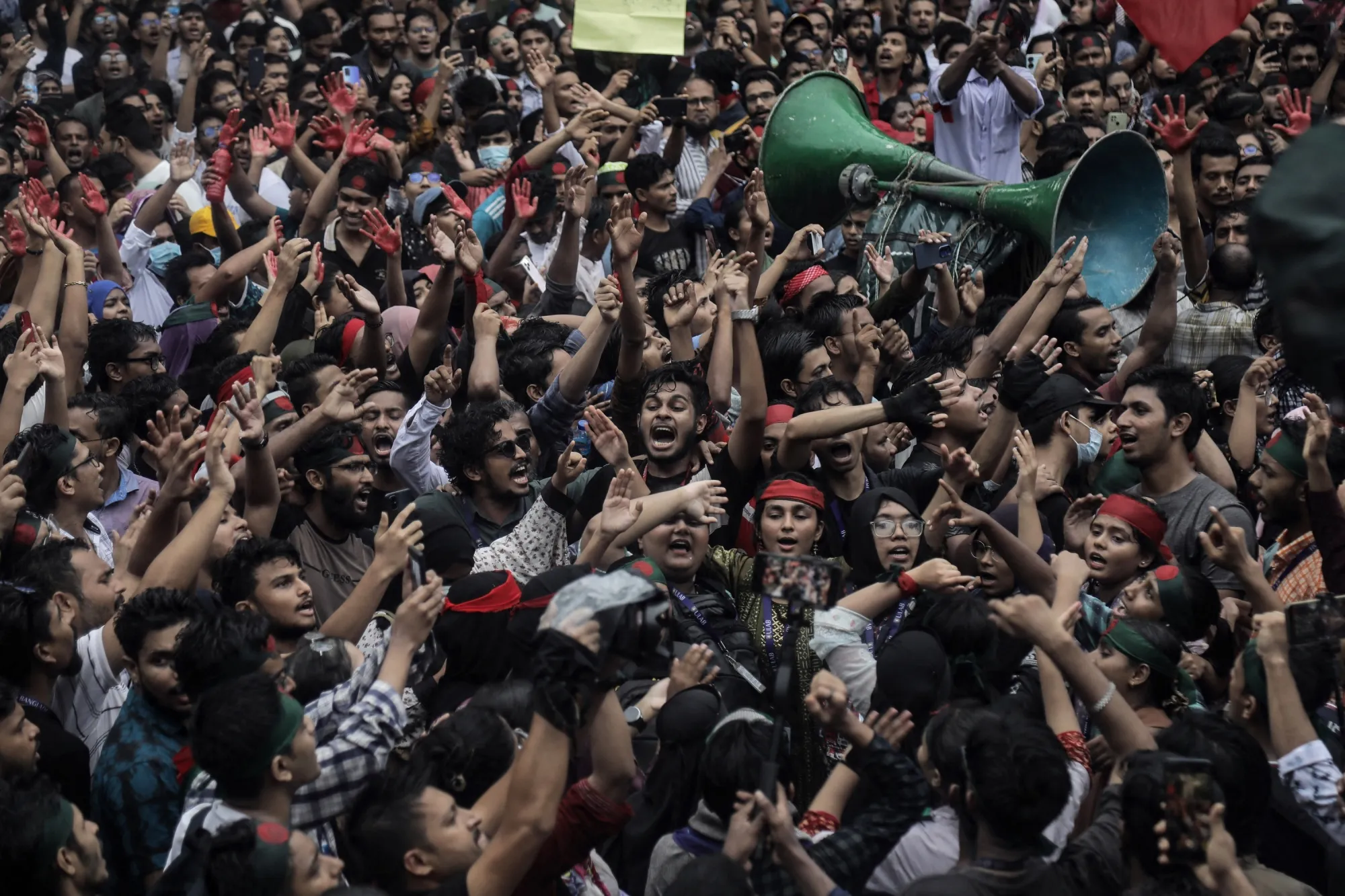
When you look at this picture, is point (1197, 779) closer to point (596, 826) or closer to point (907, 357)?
point (596, 826)

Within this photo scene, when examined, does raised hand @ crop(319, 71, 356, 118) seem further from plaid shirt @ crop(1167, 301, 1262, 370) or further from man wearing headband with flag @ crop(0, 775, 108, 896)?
man wearing headband with flag @ crop(0, 775, 108, 896)

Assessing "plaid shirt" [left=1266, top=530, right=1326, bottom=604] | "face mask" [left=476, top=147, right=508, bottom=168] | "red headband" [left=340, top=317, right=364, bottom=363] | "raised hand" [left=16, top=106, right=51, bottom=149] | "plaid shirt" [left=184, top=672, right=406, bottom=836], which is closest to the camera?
"plaid shirt" [left=184, top=672, right=406, bottom=836]

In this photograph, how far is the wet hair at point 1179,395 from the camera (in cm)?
562

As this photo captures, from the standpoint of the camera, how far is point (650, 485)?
5504mm

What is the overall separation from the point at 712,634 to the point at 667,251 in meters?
4.14

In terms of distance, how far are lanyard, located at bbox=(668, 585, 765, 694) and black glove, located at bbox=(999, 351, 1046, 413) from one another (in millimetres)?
1462

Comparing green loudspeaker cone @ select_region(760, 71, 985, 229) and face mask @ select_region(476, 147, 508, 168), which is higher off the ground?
green loudspeaker cone @ select_region(760, 71, 985, 229)

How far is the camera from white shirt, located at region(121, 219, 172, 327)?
8406mm

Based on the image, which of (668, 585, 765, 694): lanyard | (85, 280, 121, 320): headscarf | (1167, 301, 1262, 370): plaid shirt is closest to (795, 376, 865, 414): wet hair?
(668, 585, 765, 694): lanyard

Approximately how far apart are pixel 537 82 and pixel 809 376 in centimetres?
425

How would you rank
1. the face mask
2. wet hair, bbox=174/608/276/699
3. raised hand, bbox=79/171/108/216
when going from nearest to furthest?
wet hair, bbox=174/608/276/699, raised hand, bbox=79/171/108/216, the face mask

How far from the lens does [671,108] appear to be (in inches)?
391

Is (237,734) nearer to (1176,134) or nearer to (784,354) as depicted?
(784,354)

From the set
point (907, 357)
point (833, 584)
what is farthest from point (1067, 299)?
point (833, 584)
